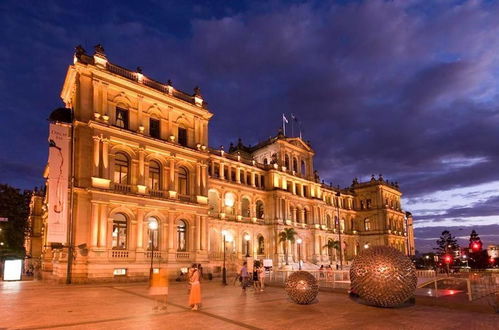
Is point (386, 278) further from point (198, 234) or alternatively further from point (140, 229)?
point (198, 234)

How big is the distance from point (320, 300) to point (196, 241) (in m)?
21.6

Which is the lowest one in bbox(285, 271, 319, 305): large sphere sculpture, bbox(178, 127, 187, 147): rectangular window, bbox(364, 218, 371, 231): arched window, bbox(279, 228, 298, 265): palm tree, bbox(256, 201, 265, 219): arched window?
bbox(285, 271, 319, 305): large sphere sculpture

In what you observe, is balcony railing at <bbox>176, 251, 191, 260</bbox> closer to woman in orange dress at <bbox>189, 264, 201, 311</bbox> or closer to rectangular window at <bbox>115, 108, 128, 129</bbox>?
rectangular window at <bbox>115, 108, 128, 129</bbox>

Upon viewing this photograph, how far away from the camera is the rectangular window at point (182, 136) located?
39597mm

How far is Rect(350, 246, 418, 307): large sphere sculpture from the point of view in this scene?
44.4 ft

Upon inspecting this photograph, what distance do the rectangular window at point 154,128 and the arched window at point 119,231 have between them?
8.51 metres

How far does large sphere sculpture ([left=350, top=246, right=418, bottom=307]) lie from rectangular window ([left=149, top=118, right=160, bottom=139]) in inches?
1075

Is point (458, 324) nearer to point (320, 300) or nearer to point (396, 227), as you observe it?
point (320, 300)

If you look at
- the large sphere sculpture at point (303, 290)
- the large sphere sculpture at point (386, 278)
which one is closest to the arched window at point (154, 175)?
the large sphere sculpture at point (303, 290)

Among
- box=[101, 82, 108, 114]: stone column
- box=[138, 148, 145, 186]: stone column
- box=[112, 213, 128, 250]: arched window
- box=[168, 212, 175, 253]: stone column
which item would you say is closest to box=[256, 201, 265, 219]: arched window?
box=[168, 212, 175, 253]: stone column

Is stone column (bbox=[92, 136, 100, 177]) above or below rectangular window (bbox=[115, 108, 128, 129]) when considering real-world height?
below

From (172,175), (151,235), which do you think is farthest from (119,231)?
(172,175)

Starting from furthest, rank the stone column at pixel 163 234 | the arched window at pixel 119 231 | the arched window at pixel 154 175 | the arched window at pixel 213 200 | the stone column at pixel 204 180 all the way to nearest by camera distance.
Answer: the arched window at pixel 213 200 → the stone column at pixel 204 180 → the arched window at pixel 154 175 → the stone column at pixel 163 234 → the arched window at pixel 119 231

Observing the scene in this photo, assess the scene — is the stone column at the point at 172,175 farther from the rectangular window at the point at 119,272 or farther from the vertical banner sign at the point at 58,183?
the vertical banner sign at the point at 58,183
